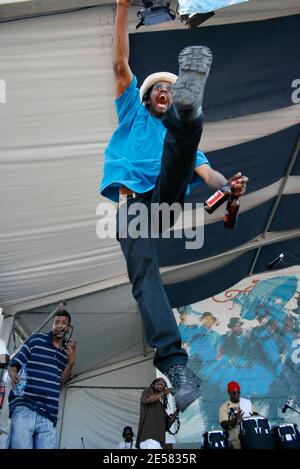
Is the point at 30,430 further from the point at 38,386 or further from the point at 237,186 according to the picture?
the point at 237,186

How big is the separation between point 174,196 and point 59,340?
216 cm

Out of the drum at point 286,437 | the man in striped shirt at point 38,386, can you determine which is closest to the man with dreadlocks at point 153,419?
the drum at point 286,437

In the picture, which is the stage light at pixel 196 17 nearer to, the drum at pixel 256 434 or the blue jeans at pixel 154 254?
the blue jeans at pixel 154 254

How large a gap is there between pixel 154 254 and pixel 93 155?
2.58 m

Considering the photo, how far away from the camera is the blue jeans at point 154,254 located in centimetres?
192

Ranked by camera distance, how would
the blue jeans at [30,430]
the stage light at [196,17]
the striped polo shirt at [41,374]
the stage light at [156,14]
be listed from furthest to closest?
the striped polo shirt at [41,374] → the blue jeans at [30,430] → the stage light at [196,17] → the stage light at [156,14]

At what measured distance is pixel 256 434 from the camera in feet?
15.1

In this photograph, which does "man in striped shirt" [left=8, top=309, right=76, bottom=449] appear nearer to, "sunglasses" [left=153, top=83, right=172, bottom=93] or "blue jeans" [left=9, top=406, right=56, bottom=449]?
"blue jeans" [left=9, top=406, right=56, bottom=449]

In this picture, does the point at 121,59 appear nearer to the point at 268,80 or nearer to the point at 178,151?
the point at 178,151

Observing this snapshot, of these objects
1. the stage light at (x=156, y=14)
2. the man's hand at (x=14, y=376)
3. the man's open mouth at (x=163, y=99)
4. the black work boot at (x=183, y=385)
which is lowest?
the black work boot at (x=183, y=385)

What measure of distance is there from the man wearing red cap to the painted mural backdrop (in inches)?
31.3

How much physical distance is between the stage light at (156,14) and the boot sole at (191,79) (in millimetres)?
1188

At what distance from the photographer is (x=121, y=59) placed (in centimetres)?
237

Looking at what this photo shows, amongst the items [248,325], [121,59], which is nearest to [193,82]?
[121,59]
